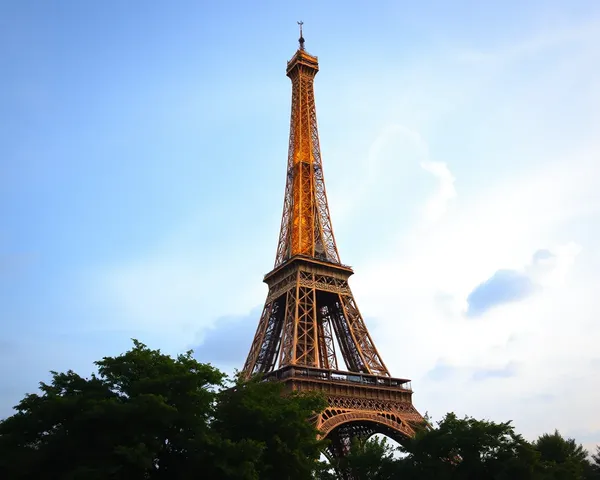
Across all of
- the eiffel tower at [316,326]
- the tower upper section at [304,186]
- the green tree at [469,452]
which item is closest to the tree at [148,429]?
the green tree at [469,452]

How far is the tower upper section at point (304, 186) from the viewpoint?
54.9 metres

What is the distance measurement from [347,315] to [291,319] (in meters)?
5.41

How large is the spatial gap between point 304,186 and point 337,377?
20476 millimetres

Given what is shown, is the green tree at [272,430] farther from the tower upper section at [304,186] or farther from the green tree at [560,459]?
the tower upper section at [304,186]

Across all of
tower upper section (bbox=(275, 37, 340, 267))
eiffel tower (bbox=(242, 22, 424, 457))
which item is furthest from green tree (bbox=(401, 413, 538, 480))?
tower upper section (bbox=(275, 37, 340, 267))

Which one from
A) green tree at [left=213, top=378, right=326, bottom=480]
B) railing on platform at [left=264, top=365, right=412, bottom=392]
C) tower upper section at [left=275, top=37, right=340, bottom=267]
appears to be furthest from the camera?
tower upper section at [left=275, top=37, right=340, bottom=267]

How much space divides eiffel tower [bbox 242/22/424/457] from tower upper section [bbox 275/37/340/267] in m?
0.10

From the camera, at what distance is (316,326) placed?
47969mm

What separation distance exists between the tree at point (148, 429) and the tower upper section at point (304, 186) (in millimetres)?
25581

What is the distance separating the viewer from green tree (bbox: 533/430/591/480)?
33219 millimetres

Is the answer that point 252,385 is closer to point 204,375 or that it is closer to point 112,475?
point 204,375

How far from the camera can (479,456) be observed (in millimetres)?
33469

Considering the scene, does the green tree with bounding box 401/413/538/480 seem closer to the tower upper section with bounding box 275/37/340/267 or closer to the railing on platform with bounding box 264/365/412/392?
the railing on platform with bounding box 264/365/412/392

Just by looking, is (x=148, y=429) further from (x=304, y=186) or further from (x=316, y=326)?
(x=304, y=186)
